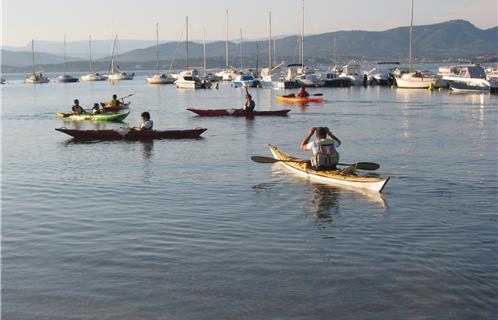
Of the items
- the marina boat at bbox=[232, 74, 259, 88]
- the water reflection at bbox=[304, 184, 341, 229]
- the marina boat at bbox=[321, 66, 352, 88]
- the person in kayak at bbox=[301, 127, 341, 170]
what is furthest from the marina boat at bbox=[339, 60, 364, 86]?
the water reflection at bbox=[304, 184, 341, 229]

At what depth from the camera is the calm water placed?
1032cm

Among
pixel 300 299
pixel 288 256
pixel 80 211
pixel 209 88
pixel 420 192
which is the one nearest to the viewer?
pixel 300 299

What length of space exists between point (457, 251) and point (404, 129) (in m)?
25.6

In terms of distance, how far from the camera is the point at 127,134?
3167 centimetres

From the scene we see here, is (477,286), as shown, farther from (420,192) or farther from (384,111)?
(384,111)

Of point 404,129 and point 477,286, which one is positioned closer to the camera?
point 477,286

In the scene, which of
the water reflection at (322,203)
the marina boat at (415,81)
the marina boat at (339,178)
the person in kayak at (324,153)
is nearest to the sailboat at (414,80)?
the marina boat at (415,81)

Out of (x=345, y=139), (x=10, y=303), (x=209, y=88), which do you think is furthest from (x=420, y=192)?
(x=209, y=88)

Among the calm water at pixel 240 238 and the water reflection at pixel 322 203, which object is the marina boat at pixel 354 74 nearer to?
the calm water at pixel 240 238

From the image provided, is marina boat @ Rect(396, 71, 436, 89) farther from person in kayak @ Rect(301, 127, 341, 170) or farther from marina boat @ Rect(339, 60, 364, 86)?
person in kayak @ Rect(301, 127, 341, 170)

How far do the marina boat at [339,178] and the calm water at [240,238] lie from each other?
375 mm

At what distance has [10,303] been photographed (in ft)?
34.3

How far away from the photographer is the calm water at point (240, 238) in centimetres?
1032

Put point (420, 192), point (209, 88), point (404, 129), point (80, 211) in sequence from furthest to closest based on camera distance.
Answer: point (209, 88), point (404, 129), point (420, 192), point (80, 211)
